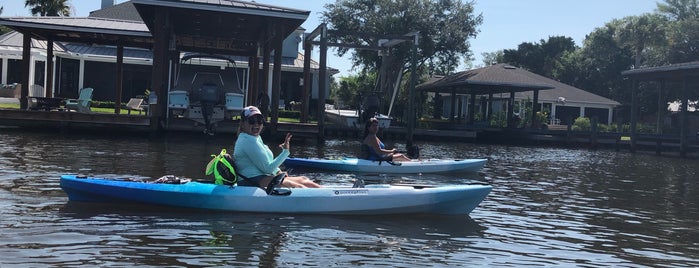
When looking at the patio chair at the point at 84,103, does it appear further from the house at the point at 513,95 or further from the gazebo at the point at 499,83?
the house at the point at 513,95

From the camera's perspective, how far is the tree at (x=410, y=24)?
1721 inches

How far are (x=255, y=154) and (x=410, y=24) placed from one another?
3564 centimetres

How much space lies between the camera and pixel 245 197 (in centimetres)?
947

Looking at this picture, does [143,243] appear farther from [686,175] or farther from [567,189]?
[686,175]

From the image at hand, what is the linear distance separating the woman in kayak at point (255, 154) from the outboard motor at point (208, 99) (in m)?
12.3

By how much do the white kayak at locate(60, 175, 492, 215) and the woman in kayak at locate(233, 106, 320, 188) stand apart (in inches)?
7.3

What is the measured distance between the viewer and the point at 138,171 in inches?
552

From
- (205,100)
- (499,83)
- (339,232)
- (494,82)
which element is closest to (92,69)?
(205,100)

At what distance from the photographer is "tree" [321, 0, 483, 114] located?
143 ft

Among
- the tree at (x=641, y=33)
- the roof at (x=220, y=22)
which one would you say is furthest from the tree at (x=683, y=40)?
the roof at (x=220, y=22)

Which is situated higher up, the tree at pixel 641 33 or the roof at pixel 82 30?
the tree at pixel 641 33

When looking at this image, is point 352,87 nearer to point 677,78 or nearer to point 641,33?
point 677,78

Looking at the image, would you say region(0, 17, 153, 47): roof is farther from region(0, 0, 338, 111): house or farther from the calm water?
the calm water

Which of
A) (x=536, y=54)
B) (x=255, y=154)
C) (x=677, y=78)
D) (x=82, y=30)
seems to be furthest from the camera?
(x=536, y=54)
